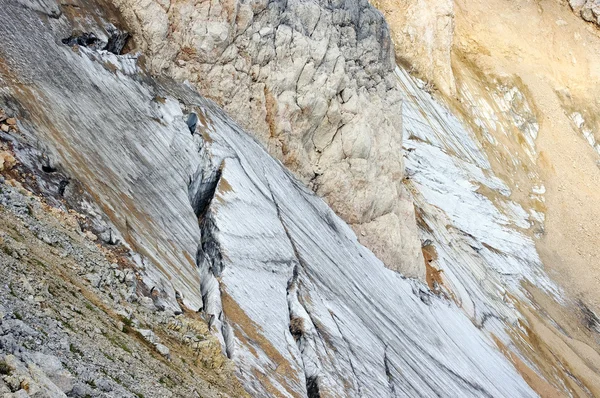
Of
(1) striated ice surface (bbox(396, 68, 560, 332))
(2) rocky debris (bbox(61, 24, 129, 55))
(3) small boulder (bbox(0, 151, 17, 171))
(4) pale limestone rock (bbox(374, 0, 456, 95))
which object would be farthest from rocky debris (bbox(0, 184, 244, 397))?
(4) pale limestone rock (bbox(374, 0, 456, 95))

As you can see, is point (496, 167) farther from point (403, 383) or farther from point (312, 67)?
point (403, 383)

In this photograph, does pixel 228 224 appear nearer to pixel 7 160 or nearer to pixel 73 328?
pixel 7 160

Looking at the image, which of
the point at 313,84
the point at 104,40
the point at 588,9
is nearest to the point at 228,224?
the point at 104,40

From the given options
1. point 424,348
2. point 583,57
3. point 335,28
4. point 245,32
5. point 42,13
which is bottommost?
point 424,348

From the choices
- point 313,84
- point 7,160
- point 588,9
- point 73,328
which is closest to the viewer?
point 73,328

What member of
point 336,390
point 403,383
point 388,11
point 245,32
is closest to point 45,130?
point 336,390

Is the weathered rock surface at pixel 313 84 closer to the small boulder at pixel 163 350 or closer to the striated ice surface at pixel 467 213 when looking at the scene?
the striated ice surface at pixel 467 213
